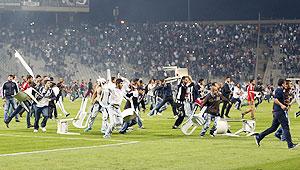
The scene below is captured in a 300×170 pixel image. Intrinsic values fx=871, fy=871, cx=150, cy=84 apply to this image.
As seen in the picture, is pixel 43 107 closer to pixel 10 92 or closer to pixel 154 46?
pixel 10 92

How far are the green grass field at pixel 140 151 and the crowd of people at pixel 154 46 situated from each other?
154 feet

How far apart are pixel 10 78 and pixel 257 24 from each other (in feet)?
151

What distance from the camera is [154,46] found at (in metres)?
82.3

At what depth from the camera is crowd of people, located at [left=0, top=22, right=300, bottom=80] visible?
255 feet

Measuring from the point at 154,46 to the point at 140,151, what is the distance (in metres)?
59.9

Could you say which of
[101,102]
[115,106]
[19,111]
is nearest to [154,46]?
[19,111]

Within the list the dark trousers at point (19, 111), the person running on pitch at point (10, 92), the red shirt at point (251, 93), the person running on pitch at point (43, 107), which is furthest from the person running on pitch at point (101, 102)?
the red shirt at point (251, 93)

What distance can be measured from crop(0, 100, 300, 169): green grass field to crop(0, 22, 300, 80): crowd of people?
47.0 metres

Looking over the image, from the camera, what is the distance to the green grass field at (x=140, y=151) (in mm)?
19406

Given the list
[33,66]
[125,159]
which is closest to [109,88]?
[125,159]

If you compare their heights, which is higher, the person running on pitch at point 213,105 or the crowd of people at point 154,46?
the crowd of people at point 154,46

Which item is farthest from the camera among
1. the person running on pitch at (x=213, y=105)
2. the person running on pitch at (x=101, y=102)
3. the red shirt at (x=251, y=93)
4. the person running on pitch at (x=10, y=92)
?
the red shirt at (x=251, y=93)

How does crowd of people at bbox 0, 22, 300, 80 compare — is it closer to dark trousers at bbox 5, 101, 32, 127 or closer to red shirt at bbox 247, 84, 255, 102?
red shirt at bbox 247, 84, 255, 102

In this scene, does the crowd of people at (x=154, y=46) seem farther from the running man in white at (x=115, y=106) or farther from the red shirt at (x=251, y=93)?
the running man in white at (x=115, y=106)
